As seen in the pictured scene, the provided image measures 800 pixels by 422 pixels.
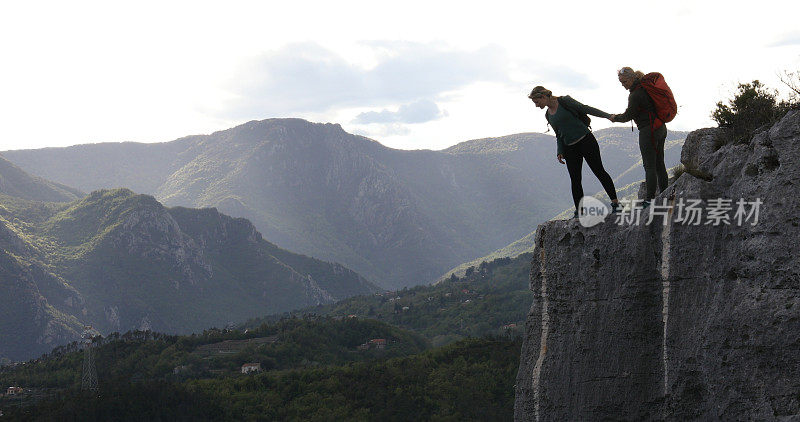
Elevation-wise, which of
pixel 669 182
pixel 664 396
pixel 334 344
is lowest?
pixel 334 344

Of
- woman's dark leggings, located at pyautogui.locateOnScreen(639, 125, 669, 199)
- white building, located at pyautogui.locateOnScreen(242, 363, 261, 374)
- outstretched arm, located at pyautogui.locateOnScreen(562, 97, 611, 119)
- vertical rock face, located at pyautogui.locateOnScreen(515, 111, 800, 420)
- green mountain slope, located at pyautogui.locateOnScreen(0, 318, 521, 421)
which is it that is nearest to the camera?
vertical rock face, located at pyautogui.locateOnScreen(515, 111, 800, 420)

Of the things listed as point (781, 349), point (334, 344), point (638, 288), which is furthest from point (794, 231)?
point (334, 344)

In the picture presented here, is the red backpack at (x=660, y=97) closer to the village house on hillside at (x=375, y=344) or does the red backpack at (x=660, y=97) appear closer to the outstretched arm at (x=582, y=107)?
the outstretched arm at (x=582, y=107)

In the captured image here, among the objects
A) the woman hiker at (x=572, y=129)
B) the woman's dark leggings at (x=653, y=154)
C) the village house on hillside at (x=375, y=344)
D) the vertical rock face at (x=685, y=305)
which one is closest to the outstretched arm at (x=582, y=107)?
the woman hiker at (x=572, y=129)

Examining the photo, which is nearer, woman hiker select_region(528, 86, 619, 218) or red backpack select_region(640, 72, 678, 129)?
red backpack select_region(640, 72, 678, 129)

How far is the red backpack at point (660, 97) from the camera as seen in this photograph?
10.7 meters

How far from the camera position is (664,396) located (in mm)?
10070

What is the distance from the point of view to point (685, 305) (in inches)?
385

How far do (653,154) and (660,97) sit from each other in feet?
2.93

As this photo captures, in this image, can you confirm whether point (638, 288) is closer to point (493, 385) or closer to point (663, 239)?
point (663, 239)

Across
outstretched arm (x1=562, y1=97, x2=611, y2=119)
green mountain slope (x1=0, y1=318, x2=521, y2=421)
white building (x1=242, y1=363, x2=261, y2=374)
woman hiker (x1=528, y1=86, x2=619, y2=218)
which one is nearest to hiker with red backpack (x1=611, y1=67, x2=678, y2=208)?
outstretched arm (x1=562, y1=97, x2=611, y2=119)

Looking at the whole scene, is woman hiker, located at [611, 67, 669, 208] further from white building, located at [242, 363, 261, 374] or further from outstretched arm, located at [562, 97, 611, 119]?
white building, located at [242, 363, 261, 374]

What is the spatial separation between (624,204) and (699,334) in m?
2.69

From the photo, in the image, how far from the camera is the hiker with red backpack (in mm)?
10742
